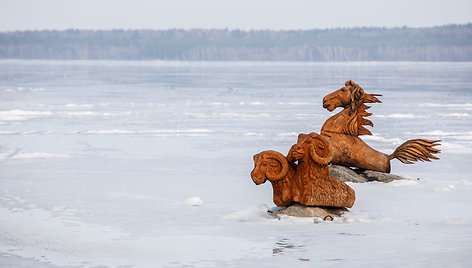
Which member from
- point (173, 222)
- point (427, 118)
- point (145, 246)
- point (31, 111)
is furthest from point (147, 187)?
point (31, 111)

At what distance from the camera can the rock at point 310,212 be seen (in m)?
7.96

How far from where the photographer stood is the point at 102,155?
43.1 feet

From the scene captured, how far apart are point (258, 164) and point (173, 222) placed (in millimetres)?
993

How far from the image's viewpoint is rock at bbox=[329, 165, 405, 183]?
10320 millimetres

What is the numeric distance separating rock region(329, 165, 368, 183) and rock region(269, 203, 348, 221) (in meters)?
2.12

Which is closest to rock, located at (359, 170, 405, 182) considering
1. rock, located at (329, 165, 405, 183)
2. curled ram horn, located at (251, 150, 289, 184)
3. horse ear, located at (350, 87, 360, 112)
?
rock, located at (329, 165, 405, 183)

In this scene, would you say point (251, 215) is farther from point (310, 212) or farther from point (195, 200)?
point (195, 200)

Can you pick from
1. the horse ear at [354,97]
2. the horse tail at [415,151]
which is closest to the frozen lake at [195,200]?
the horse tail at [415,151]

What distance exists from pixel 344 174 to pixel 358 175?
25 cm

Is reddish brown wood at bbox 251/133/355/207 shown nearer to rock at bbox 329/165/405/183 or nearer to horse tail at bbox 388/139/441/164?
rock at bbox 329/165/405/183

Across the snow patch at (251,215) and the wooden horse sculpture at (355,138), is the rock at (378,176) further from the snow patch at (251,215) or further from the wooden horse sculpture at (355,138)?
the snow patch at (251,215)

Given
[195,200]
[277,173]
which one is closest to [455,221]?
[277,173]

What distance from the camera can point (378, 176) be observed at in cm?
1048

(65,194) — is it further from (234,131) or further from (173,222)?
(234,131)
